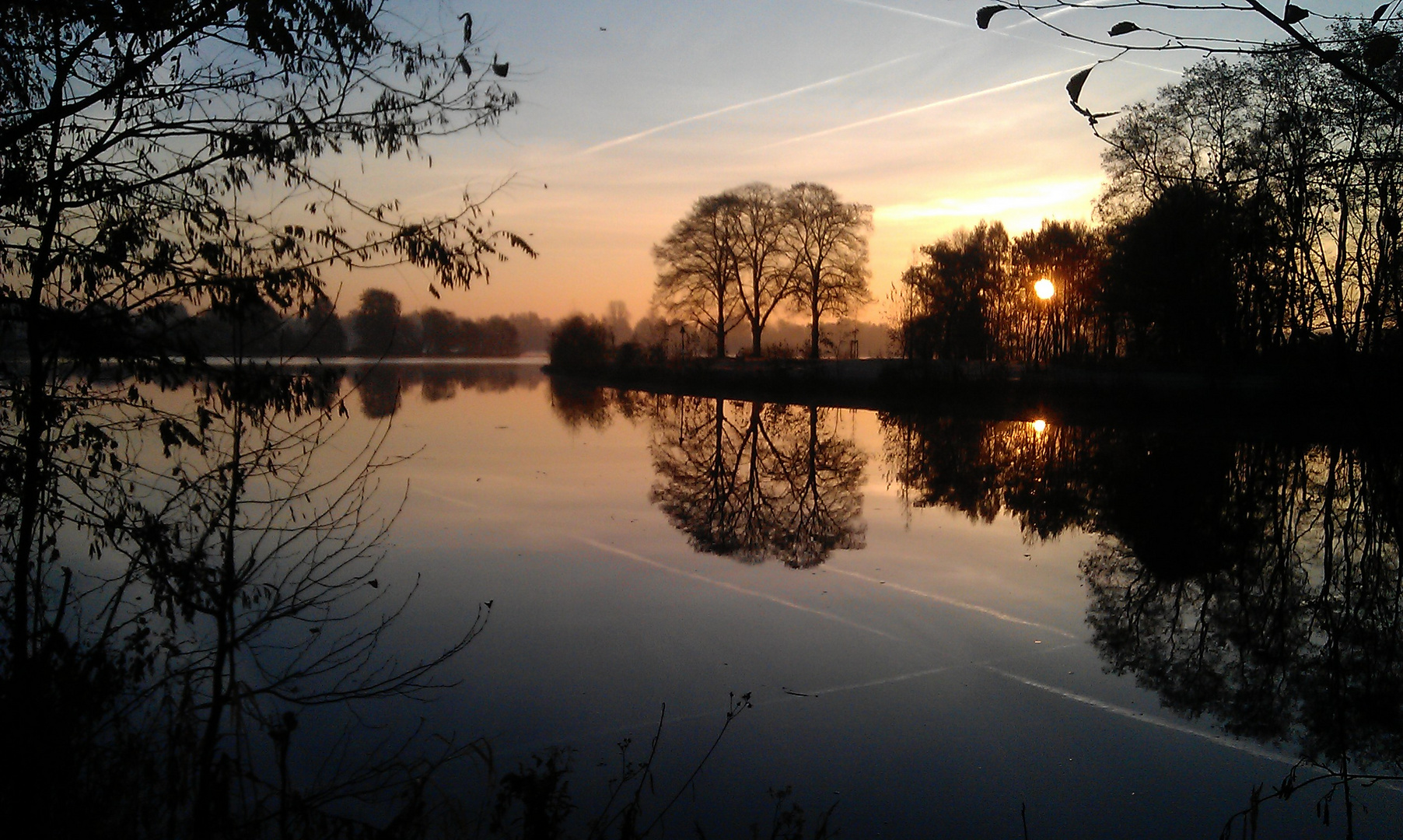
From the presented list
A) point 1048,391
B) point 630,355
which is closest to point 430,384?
point 630,355

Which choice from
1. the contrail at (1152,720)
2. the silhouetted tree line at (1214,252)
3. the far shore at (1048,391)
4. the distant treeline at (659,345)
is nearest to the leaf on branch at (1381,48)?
the silhouetted tree line at (1214,252)

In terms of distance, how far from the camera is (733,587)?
7402 mm

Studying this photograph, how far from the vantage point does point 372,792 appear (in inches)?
154

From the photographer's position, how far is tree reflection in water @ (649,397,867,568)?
9.27 meters

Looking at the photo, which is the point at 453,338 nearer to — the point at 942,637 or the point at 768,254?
the point at 768,254

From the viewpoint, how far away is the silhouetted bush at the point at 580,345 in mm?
55344

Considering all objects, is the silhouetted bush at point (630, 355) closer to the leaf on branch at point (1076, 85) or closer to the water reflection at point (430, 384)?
the water reflection at point (430, 384)

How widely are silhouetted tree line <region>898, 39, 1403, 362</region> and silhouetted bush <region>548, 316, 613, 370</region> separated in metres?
18.0

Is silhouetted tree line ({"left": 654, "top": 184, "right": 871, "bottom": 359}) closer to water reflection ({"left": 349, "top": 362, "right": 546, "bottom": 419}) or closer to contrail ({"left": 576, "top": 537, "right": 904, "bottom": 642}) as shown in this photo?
water reflection ({"left": 349, "top": 362, "right": 546, "bottom": 419})

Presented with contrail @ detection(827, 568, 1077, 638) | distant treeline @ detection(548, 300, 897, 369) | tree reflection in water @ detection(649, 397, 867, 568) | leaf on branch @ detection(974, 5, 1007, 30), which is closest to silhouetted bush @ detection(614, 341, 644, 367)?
distant treeline @ detection(548, 300, 897, 369)

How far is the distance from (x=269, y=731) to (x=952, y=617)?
4.35m

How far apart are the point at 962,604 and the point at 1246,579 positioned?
97.3 inches

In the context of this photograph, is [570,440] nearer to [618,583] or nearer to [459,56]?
[618,583]

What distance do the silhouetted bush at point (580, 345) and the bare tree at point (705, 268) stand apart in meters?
5.05
